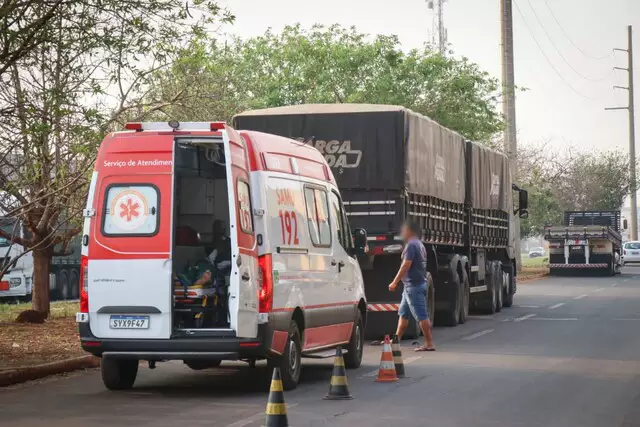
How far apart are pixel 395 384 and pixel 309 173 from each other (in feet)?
8.70

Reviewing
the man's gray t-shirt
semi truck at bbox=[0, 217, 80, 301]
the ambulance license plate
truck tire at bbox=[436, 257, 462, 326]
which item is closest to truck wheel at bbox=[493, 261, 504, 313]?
truck tire at bbox=[436, 257, 462, 326]

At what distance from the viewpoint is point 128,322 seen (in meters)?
13.1

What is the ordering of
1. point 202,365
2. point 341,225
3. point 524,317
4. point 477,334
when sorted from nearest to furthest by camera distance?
Answer: point 202,365 → point 341,225 → point 477,334 → point 524,317

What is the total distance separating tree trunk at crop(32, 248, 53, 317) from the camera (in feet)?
77.2

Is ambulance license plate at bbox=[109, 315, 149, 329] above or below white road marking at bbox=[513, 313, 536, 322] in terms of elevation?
above

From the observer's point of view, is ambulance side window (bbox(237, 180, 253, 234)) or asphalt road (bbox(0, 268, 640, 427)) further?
ambulance side window (bbox(237, 180, 253, 234))

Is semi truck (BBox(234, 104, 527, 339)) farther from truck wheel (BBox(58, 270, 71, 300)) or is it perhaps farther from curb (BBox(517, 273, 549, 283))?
curb (BBox(517, 273, 549, 283))

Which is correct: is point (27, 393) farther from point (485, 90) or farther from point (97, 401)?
point (485, 90)

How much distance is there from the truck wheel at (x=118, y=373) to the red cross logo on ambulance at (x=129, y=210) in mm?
1514

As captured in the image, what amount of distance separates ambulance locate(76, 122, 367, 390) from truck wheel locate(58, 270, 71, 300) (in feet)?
83.2

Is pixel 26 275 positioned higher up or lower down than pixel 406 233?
lower down

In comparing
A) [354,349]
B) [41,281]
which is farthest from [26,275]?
[354,349]

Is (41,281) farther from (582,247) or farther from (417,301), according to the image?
(582,247)

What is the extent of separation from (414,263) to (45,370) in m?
5.73
